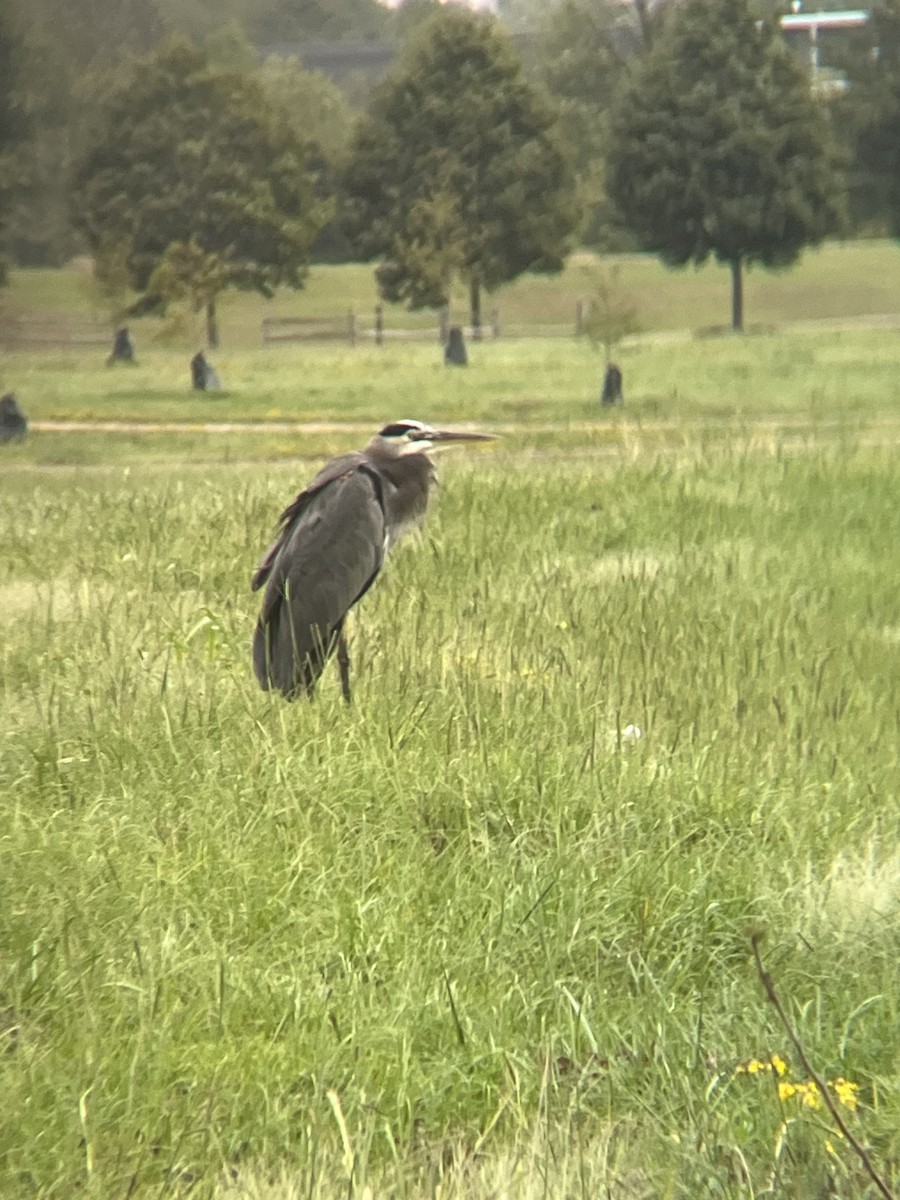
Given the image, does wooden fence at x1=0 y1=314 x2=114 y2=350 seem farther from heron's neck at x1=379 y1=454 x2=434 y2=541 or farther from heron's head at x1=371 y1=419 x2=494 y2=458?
heron's neck at x1=379 y1=454 x2=434 y2=541

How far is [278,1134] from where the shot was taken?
2.46 meters

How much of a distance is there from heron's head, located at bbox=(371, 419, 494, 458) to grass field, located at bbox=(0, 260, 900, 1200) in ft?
1.96

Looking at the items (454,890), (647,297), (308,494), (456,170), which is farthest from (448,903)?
(647,297)

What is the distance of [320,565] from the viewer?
4.96 m

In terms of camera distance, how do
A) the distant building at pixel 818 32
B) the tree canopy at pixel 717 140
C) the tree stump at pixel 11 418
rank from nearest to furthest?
the tree stump at pixel 11 418, the tree canopy at pixel 717 140, the distant building at pixel 818 32

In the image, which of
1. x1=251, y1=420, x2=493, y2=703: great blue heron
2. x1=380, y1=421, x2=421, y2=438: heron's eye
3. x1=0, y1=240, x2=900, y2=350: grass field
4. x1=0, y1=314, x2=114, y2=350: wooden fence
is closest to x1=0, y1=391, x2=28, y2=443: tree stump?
x1=0, y1=314, x2=114, y2=350: wooden fence

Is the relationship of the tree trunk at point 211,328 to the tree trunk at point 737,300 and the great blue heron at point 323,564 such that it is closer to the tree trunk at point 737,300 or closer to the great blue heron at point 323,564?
the tree trunk at point 737,300

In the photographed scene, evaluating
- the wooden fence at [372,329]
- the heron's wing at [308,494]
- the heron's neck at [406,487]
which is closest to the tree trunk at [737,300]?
the wooden fence at [372,329]

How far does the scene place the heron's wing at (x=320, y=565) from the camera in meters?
4.74

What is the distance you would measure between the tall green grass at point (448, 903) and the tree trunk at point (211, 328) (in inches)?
475

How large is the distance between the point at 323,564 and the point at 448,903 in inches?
78.9

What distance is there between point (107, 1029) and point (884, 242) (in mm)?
25540

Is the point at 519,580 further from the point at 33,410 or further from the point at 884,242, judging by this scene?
the point at 884,242

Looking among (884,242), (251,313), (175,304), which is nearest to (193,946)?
(175,304)
